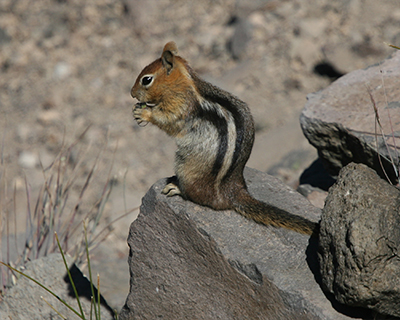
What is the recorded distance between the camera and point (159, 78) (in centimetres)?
341

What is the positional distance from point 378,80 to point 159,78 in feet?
6.06

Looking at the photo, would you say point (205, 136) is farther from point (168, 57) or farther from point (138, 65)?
point (138, 65)

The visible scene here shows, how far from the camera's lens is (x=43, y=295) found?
3.55 metres

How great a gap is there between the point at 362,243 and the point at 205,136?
1348 mm

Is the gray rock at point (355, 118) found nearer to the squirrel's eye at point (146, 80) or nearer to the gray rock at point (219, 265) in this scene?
the gray rock at point (219, 265)

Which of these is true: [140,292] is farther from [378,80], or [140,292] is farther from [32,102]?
[32,102]

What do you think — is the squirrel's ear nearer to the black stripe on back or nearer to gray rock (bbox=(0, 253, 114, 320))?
the black stripe on back

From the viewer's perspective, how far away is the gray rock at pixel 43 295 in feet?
11.4

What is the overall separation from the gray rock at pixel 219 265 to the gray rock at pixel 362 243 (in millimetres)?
215

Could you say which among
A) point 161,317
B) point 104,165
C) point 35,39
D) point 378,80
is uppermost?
point 35,39

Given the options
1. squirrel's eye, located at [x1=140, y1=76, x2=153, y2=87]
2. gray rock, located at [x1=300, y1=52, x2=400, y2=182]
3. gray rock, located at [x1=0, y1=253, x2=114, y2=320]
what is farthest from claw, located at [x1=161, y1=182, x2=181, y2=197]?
gray rock, located at [x1=300, y1=52, x2=400, y2=182]

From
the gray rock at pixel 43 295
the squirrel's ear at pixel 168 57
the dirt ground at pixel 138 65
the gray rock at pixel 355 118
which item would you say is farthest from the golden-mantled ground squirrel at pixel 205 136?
the dirt ground at pixel 138 65

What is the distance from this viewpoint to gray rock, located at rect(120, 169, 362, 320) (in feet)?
8.38

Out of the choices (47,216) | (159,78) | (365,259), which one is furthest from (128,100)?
(365,259)
